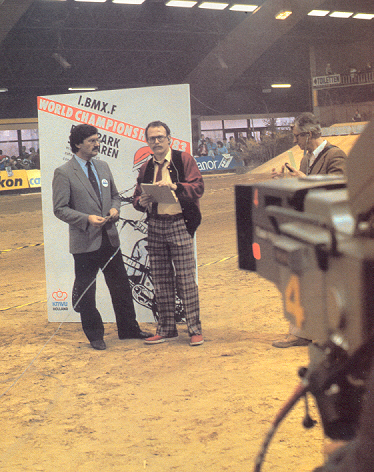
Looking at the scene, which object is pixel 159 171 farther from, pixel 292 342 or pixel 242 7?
Answer: pixel 242 7

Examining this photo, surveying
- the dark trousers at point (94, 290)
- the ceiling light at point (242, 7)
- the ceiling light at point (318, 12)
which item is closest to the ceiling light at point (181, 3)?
the ceiling light at point (242, 7)

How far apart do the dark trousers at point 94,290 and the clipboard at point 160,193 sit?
0.60 metres

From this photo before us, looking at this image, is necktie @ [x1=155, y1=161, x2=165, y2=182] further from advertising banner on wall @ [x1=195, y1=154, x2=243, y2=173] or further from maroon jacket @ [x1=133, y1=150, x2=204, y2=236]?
advertising banner on wall @ [x1=195, y1=154, x2=243, y2=173]

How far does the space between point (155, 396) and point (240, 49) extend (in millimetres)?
20823

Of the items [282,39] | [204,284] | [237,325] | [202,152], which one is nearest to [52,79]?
[202,152]

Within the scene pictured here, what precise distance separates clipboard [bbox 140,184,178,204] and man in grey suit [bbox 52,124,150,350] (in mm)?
444

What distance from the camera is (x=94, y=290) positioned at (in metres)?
4.47

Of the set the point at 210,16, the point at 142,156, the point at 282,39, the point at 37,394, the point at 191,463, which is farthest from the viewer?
the point at 282,39

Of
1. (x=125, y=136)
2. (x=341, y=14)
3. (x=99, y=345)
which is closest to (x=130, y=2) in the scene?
(x=341, y=14)

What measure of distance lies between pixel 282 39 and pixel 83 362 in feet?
73.0

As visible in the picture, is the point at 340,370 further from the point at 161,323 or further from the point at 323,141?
the point at 161,323

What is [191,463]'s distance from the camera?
8.47 ft

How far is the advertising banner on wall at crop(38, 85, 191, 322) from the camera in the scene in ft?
15.4

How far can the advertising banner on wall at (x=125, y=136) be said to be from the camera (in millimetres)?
4707
